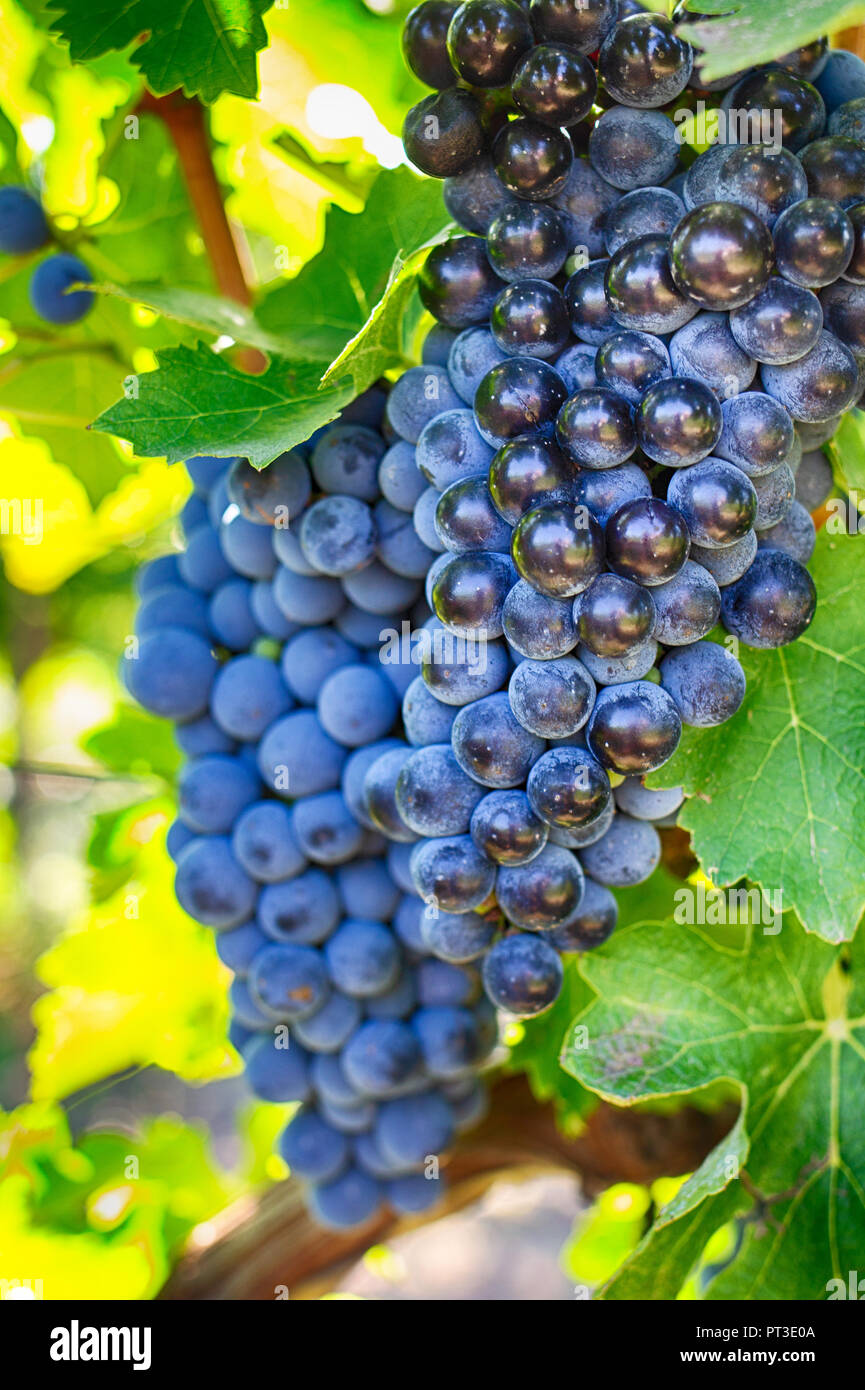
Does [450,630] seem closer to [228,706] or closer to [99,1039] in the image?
[228,706]

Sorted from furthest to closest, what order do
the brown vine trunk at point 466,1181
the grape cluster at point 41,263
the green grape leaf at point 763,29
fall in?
the brown vine trunk at point 466,1181 → the grape cluster at point 41,263 → the green grape leaf at point 763,29

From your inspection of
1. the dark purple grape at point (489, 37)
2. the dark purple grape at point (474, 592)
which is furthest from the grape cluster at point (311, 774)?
the dark purple grape at point (489, 37)

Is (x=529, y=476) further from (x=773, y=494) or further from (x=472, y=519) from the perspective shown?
(x=773, y=494)

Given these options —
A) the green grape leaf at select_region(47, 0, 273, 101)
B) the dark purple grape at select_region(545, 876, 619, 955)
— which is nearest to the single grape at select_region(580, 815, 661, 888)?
the dark purple grape at select_region(545, 876, 619, 955)

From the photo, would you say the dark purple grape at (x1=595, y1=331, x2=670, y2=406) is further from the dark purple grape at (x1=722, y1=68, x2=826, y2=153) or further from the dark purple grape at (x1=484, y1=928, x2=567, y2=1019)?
the dark purple grape at (x1=484, y1=928, x2=567, y2=1019)

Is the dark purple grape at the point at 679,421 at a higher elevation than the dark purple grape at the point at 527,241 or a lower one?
lower

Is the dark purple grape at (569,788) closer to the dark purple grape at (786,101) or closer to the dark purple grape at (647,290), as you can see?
the dark purple grape at (647,290)

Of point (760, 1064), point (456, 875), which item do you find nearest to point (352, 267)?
point (456, 875)
